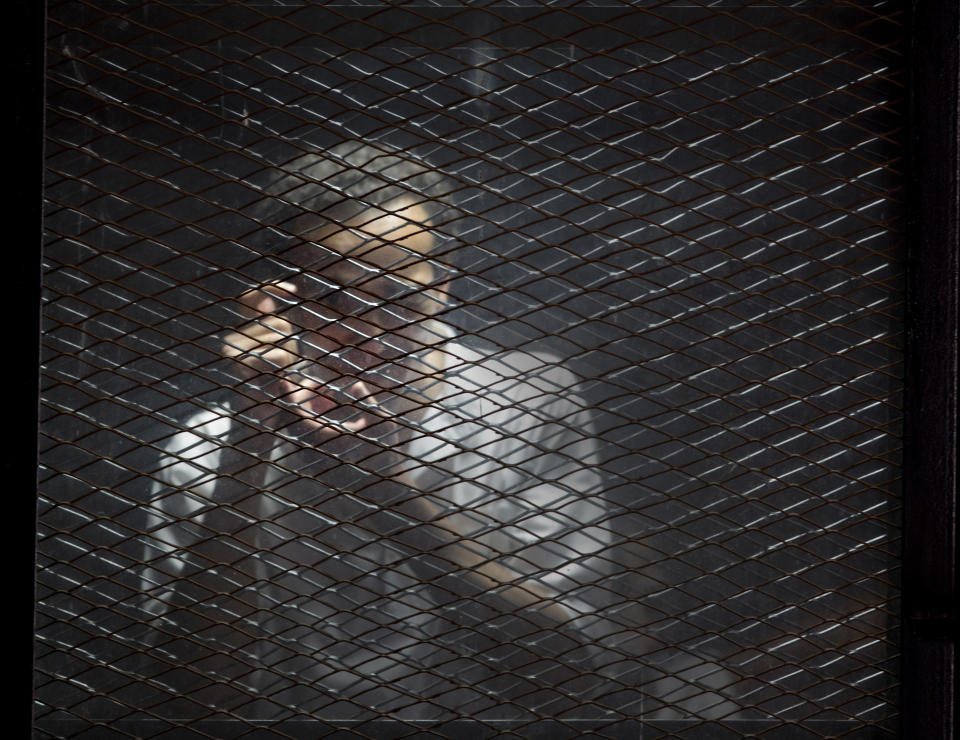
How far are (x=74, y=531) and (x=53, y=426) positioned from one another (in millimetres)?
156

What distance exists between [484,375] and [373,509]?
248mm

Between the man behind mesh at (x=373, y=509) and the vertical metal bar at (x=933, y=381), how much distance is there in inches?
15.5

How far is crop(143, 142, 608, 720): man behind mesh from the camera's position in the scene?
3.35 feet

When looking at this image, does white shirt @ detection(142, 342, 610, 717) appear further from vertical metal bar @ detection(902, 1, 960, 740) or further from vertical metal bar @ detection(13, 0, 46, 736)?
vertical metal bar @ detection(902, 1, 960, 740)

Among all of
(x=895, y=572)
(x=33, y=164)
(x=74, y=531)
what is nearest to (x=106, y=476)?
(x=74, y=531)

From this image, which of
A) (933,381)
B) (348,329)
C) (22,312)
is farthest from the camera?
(348,329)

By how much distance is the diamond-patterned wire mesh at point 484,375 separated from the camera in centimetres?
102

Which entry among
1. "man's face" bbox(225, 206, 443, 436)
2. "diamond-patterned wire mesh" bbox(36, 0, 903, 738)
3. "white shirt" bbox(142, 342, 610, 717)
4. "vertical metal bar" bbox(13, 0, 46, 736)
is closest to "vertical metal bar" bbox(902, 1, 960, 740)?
"diamond-patterned wire mesh" bbox(36, 0, 903, 738)

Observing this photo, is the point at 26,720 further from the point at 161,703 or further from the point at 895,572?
the point at 895,572

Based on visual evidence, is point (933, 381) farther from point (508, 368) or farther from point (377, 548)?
point (377, 548)

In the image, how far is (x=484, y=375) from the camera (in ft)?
3.34

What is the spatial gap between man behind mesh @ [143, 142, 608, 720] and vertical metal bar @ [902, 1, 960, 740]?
39 centimetres

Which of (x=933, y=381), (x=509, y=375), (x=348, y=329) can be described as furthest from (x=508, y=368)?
(x=933, y=381)

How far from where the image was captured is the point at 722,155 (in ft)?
3.36
